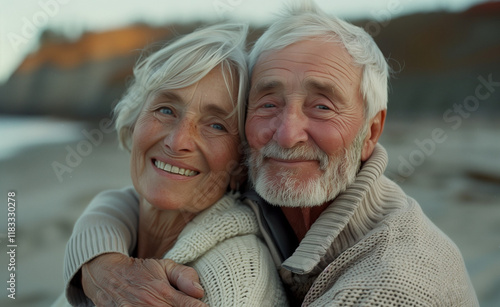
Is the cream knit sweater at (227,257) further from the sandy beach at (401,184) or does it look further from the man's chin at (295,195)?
the sandy beach at (401,184)

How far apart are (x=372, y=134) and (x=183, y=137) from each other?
2.31ft

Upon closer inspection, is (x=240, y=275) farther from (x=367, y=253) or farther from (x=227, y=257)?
(x=367, y=253)

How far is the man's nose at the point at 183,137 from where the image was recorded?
6.11ft

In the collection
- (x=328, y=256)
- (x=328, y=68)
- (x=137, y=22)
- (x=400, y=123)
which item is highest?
(x=328, y=68)

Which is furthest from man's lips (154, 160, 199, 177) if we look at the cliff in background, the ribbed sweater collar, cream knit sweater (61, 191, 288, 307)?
the cliff in background

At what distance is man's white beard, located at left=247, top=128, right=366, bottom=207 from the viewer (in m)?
1.82

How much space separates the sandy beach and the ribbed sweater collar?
2583mm

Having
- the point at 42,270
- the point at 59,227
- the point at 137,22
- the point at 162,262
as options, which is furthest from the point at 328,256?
the point at 137,22

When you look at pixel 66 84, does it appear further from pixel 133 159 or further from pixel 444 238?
pixel 444 238

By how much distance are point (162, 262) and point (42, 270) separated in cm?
357

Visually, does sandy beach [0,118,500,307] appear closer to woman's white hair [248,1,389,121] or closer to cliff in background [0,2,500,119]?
cliff in background [0,2,500,119]

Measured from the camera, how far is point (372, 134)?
2027 mm

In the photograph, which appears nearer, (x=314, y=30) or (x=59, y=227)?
(x=314, y=30)

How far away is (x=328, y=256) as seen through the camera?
1767 millimetres
